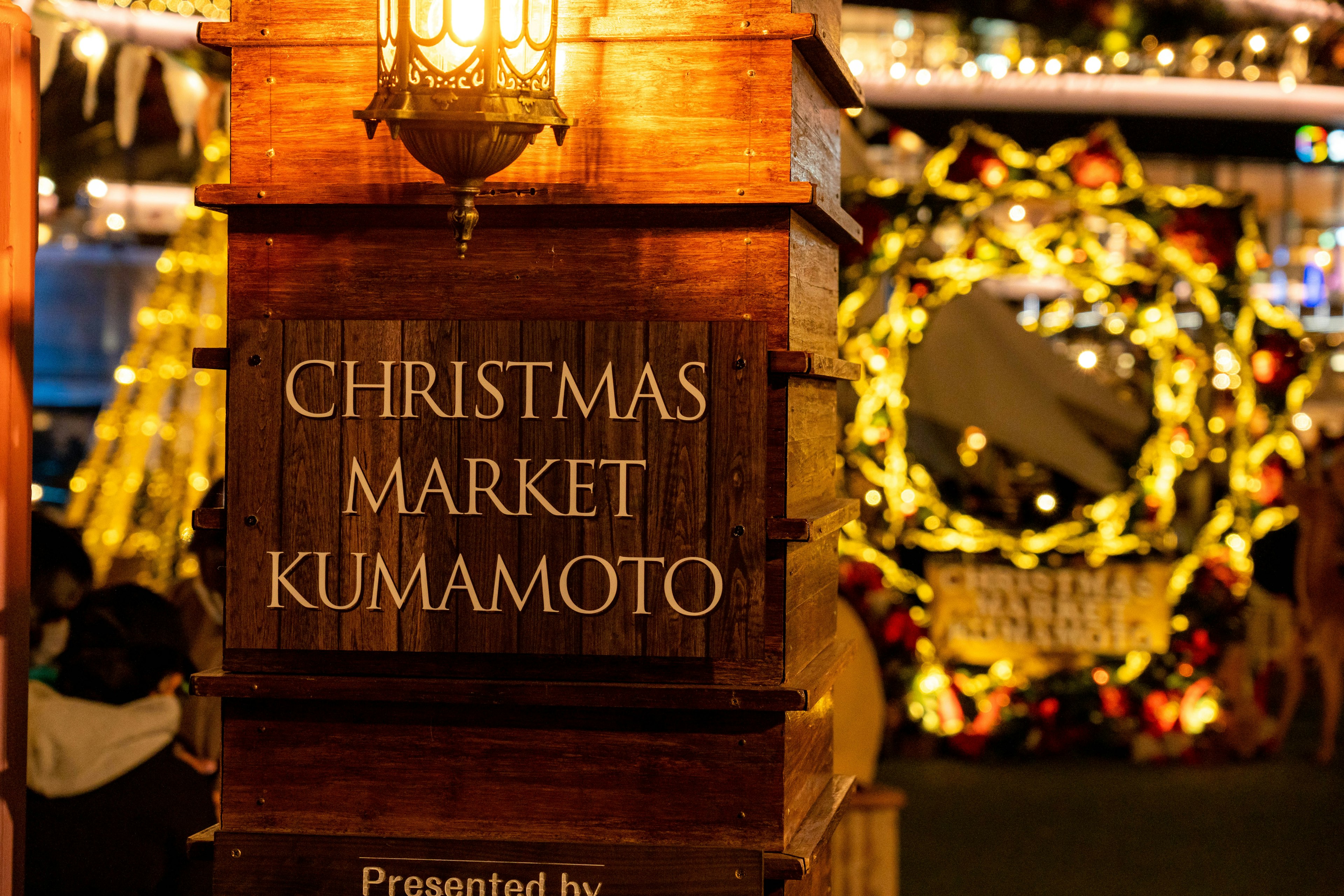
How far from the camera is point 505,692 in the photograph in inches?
86.3

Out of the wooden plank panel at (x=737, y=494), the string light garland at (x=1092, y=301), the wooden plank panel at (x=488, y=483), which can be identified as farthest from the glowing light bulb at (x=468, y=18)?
the string light garland at (x=1092, y=301)

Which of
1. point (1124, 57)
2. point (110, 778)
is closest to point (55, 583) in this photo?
point (110, 778)

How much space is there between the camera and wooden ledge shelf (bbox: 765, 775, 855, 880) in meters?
2.18

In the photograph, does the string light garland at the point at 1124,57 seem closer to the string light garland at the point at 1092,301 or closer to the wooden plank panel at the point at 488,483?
the string light garland at the point at 1092,301

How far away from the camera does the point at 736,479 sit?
2160 millimetres

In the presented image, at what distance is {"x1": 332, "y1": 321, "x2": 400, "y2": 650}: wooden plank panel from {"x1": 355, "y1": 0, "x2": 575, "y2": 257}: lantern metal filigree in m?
0.29

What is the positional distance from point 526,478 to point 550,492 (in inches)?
1.5

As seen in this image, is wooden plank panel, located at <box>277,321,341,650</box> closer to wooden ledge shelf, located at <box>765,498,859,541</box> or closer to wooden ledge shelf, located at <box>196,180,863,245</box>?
wooden ledge shelf, located at <box>196,180,863,245</box>

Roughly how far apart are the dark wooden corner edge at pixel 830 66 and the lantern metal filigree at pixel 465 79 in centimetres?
38

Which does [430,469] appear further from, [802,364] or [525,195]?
[802,364]

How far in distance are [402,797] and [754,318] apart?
2.75 feet

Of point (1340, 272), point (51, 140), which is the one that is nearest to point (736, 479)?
point (51, 140)

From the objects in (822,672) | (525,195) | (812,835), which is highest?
(525,195)

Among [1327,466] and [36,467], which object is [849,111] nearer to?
[1327,466]
